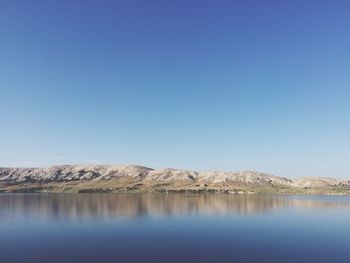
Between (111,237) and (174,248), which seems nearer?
(174,248)

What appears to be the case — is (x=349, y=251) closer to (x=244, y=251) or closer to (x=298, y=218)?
(x=244, y=251)

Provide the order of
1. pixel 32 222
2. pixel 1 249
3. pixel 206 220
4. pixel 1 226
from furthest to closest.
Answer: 1. pixel 206 220
2. pixel 32 222
3. pixel 1 226
4. pixel 1 249

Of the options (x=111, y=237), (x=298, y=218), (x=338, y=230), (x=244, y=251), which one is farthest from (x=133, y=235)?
(x=298, y=218)

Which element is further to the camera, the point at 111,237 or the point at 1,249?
the point at 111,237

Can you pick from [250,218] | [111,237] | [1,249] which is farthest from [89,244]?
[250,218]

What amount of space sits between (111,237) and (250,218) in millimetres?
68641

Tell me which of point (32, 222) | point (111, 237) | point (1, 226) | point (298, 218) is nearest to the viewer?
point (111, 237)

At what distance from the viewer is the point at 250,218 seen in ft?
454

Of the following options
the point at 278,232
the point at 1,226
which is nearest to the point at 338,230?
the point at 278,232

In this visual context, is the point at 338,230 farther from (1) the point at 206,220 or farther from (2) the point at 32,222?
(2) the point at 32,222

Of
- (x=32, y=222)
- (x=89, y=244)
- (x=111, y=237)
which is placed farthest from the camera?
(x=32, y=222)

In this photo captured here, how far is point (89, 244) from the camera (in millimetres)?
83375

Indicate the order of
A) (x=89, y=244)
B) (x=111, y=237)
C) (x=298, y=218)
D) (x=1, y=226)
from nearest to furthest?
(x=89, y=244) → (x=111, y=237) → (x=1, y=226) → (x=298, y=218)

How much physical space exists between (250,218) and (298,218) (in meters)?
20.9
